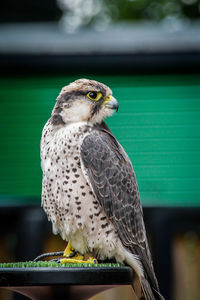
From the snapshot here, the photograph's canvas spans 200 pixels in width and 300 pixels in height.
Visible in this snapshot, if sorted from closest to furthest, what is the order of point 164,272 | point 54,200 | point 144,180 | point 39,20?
point 54,200, point 164,272, point 144,180, point 39,20

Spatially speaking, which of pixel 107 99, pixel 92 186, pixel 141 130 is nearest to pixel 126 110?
pixel 141 130

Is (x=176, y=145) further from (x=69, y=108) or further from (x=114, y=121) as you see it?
(x=69, y=108)

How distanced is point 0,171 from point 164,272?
310 cm

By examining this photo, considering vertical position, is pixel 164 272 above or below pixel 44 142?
below

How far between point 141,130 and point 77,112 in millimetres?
5054

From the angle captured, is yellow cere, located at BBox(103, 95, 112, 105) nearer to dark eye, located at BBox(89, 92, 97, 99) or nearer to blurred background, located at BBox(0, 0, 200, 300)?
dark eye, located at BBox(89, 92, 97, 99)

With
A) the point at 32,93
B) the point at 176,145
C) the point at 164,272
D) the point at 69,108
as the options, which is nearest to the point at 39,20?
the point at 32,93

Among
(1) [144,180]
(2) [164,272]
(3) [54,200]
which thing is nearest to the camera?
(3) [54,200]

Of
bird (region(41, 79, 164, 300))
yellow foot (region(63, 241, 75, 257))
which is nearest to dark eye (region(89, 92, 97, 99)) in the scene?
bird (region(41, 79, 164, 300))

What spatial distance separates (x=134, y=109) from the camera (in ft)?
29.0

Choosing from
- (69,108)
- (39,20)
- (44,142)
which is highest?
(39,20)

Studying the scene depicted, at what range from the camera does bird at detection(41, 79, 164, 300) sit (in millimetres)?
3578

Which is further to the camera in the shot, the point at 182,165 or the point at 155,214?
the point at 182,165

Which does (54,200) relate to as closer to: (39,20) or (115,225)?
(115,225)
